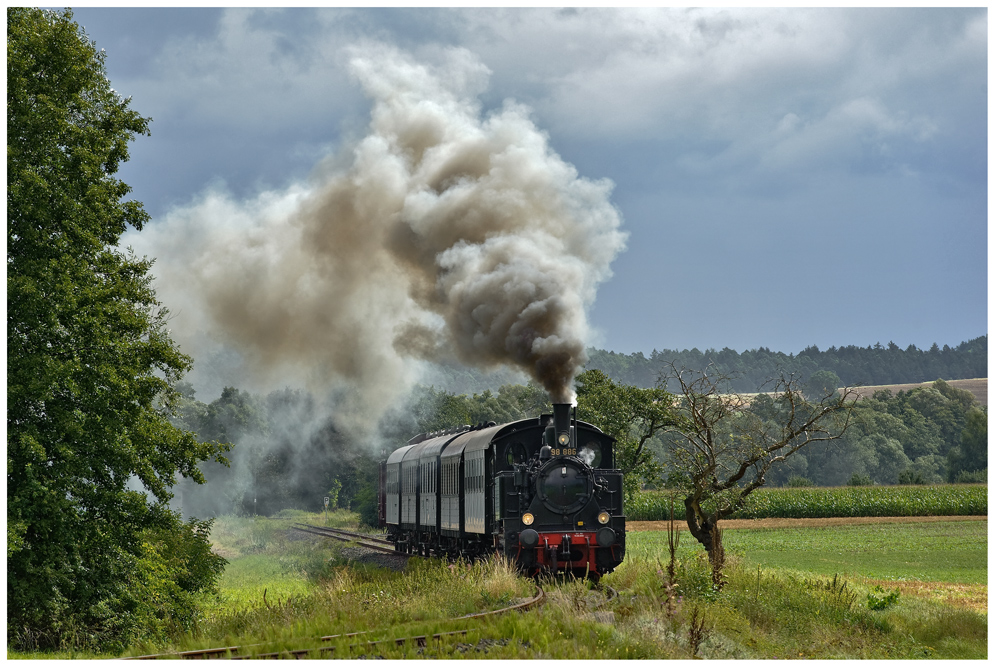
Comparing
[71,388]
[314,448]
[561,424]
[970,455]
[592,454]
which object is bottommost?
[970,455]

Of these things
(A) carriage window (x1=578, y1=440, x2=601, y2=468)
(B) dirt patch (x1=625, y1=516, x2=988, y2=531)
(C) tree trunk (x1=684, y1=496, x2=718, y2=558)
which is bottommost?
(B) dirt patch (x1=625, y1=516, x2=988, y2=531)

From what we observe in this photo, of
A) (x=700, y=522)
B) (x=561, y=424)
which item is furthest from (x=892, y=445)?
(x=561, y=424)

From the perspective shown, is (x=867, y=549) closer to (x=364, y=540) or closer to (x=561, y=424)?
(x=364, y=540)

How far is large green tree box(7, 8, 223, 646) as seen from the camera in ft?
38.5

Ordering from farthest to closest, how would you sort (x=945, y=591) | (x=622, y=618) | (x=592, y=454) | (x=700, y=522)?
(x=945, y=591) → (x=592, y=454) → (x=700, y=522) → (x=622, y=618)

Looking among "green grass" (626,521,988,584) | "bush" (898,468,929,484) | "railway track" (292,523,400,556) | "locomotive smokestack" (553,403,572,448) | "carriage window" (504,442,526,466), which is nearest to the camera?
"locomotive smokestack" (553,403,572,448)

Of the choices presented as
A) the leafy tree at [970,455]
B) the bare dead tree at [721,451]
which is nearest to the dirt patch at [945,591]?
the bare dead tree at [721,451]

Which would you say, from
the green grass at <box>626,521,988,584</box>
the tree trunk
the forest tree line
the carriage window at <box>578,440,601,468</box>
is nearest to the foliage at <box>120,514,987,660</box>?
the tree trunk

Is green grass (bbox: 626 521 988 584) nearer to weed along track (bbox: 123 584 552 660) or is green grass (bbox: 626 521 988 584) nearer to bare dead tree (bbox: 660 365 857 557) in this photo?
bare dead tree (bbox: 660 365 857 557)

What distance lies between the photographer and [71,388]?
1161 centimetres

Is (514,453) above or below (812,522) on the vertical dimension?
above

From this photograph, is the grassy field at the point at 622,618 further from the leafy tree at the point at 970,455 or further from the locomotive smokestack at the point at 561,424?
the leafy tree at the point at 970,455

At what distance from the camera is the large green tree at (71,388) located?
1174cm

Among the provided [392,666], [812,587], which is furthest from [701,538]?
[392,666]
